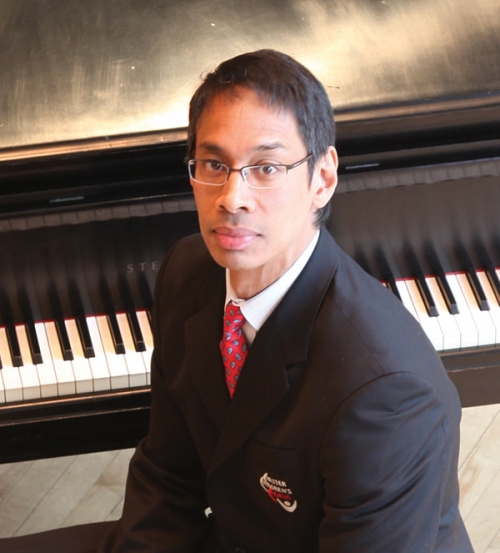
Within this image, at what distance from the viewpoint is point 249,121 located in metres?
1.22

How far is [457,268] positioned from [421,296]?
13 cm

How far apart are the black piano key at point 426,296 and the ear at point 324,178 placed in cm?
84

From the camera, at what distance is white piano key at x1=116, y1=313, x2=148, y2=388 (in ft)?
6.70

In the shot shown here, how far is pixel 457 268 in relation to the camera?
220 centimetres

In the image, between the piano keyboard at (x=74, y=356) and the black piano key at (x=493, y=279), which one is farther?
the black piano key at (x=493, y=279)

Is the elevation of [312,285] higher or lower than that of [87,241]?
higher

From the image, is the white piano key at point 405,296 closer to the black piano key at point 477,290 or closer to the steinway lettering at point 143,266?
the black piano key at point 477,290

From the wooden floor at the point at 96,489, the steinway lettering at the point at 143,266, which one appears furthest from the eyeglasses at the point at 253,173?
the wooden floor at the point at 96,489

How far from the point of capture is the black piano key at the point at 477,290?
7.03 ft

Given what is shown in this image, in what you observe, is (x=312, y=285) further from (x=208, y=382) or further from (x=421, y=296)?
(x=421, y=296)

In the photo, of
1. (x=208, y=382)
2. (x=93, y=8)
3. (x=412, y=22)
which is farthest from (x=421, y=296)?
(x=93, y=8)

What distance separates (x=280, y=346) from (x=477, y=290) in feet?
3.16

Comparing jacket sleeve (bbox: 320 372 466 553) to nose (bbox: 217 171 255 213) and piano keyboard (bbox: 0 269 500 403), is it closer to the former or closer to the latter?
nose (bbox: 217 171 255 213)

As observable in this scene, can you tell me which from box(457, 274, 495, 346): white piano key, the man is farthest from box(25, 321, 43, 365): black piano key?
box(457, 274, 495, 346): white piano key
